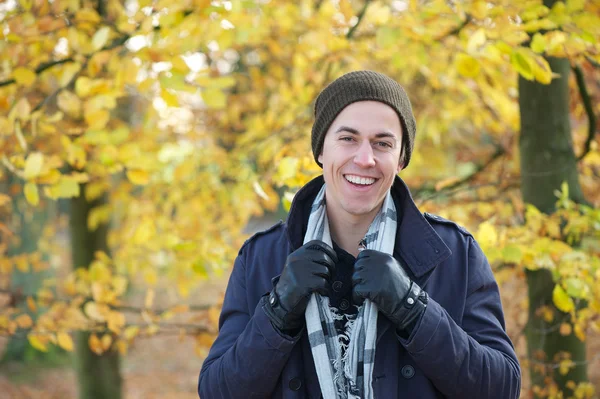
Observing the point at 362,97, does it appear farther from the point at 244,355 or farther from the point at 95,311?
the point at 95,311

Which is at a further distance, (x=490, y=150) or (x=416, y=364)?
(x=490, y=150)

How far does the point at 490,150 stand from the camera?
5.73 m

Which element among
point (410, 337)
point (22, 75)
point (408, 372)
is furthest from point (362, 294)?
point (22, 75)

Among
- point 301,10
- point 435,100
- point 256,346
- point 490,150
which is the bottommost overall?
point 490,150

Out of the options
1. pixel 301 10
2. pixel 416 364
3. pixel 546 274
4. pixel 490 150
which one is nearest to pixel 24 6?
pixel 301 10

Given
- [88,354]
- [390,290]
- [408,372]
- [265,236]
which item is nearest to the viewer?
[390,290]

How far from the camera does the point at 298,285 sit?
186 centimetres

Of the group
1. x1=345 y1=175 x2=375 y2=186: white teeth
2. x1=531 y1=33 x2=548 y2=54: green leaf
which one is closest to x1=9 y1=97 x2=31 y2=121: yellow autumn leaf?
x1=345 y1=175 x2=375 y2=186: white teeth

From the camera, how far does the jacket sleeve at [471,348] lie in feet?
6.00

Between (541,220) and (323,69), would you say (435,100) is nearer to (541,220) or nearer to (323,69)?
(323,69)

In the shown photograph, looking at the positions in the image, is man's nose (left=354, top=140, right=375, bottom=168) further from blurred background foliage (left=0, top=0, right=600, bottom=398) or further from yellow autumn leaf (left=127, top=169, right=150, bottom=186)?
yellow autumn leaf (left=127, top=169, right=150, bottom=186)

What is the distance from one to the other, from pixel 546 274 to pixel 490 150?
237cm

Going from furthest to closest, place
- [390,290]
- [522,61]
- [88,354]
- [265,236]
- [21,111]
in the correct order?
[88,354] < [21,111] < [522,61] < [265,236] < [390,290]

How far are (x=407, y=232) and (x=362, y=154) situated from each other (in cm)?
33
